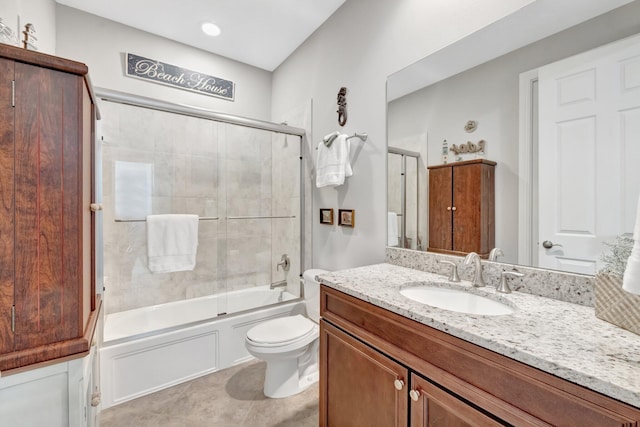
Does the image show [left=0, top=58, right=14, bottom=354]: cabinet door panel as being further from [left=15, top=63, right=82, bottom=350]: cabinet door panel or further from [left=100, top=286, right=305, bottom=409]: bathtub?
[left=100, top=286, right=305, bottom=409]: bathtub

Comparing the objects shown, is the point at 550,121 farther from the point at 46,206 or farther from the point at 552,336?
the point at 46,206

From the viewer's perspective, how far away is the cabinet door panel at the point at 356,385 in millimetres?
1011

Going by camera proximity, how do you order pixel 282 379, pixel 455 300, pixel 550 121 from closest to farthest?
pixel 550 121
pixel 455 300
pixel 282 379

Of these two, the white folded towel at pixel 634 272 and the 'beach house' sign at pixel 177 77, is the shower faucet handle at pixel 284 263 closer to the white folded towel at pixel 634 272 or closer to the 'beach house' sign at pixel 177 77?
the 'beach house' sign at pixel 177 77

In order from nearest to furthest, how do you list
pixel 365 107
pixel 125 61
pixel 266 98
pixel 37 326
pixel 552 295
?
pixel 37 326
pixel 552 295
pixel 365 107
pixel 125 61
pixel 266 98

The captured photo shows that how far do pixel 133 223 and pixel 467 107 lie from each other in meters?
2.46

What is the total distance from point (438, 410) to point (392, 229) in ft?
3.51

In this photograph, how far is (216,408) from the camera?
1739 millimetres

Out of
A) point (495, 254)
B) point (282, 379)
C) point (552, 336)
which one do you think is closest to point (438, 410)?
point (552, 336)

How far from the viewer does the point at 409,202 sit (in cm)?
171

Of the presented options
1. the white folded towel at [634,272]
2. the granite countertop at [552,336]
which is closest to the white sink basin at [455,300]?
the granite countertop at [552,336]

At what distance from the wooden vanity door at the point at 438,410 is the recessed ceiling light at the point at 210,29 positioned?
2893 millimetres

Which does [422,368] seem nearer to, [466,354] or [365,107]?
[466,354]

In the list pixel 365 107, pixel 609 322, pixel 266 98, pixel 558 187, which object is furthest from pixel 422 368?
pixel 266 98
